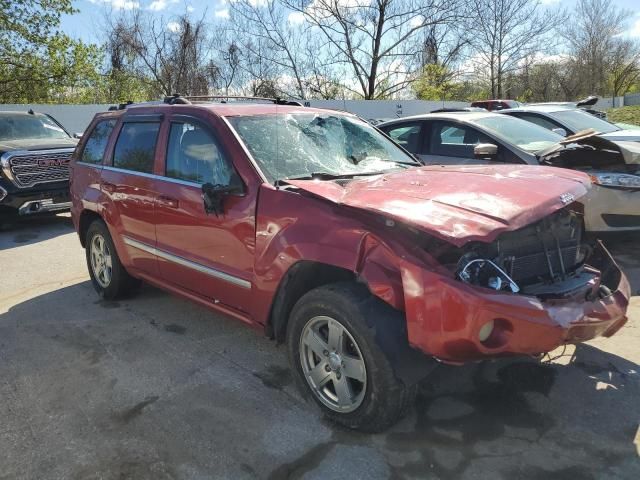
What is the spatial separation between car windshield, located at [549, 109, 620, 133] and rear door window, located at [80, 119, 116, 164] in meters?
6.24

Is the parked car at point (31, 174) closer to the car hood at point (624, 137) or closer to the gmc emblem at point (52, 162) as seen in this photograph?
the gmc emblem at point (52, 162)

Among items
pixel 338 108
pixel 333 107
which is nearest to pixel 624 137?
pixel 338 108

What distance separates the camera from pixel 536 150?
20.8ft

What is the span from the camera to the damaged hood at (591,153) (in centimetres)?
541

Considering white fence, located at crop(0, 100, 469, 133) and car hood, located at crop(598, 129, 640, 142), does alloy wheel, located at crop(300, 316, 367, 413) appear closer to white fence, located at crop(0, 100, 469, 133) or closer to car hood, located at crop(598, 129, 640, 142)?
car hood, located at crop(598, 129, 640, 142)

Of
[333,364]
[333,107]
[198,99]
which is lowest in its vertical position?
[333,364]

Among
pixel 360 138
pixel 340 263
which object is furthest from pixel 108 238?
pixel 340 263

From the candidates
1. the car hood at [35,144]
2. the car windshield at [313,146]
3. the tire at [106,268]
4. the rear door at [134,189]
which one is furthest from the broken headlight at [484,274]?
the car hood at [35,144]

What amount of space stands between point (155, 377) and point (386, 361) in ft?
5.89

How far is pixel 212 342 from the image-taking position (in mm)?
4297

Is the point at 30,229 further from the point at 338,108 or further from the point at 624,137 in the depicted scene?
the point at 338,108

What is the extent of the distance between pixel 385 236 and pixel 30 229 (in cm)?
858

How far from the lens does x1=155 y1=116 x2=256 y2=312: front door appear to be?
353 centimetres

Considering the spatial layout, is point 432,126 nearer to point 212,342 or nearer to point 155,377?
point 212,342
